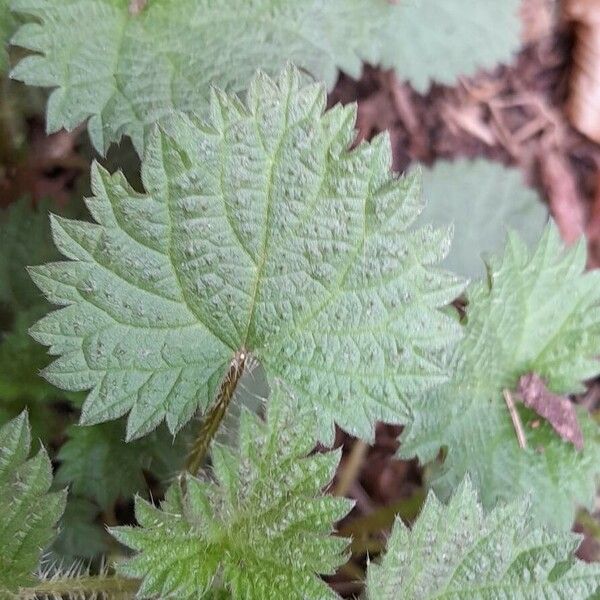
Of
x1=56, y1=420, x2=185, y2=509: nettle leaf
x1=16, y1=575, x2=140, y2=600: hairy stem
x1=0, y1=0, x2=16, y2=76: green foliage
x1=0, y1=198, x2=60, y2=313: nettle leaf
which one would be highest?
x1=0, y1=0, x2=16, y2=76: green foliage

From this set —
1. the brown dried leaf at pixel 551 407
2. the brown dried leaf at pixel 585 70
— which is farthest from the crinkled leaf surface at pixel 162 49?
the brown dried leaf at pixel 585 70

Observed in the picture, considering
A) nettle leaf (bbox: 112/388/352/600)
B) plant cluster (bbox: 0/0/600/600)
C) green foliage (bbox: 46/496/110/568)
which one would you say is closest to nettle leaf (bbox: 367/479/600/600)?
plant cluster (bbox: 0/0/600/600)

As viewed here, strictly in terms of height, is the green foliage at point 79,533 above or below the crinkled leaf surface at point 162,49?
below

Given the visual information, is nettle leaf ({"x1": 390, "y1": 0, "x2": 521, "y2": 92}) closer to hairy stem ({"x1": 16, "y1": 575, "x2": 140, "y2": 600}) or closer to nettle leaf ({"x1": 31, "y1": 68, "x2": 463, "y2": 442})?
nettle leaf ({"x1": 31, "y1": 68, "x2": 463, "y2": 442})

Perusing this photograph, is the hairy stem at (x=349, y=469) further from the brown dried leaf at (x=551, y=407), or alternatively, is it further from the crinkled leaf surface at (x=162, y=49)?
the crinkled leaf surface at (x=162, y=49)

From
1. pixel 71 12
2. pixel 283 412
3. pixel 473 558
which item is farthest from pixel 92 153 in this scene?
pixel 473 558

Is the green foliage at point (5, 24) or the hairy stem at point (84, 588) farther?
the green foliage at point (5, 24)

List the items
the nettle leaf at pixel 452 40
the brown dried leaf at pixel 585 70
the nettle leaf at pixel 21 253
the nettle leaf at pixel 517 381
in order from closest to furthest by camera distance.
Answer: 1. the nettle leaf at pixel 517 381
2. the nettle leaf at pixel 21 253
3. the nettle leaf at pixel 452 40
4. the brown dried leaf at pixel 585 70
